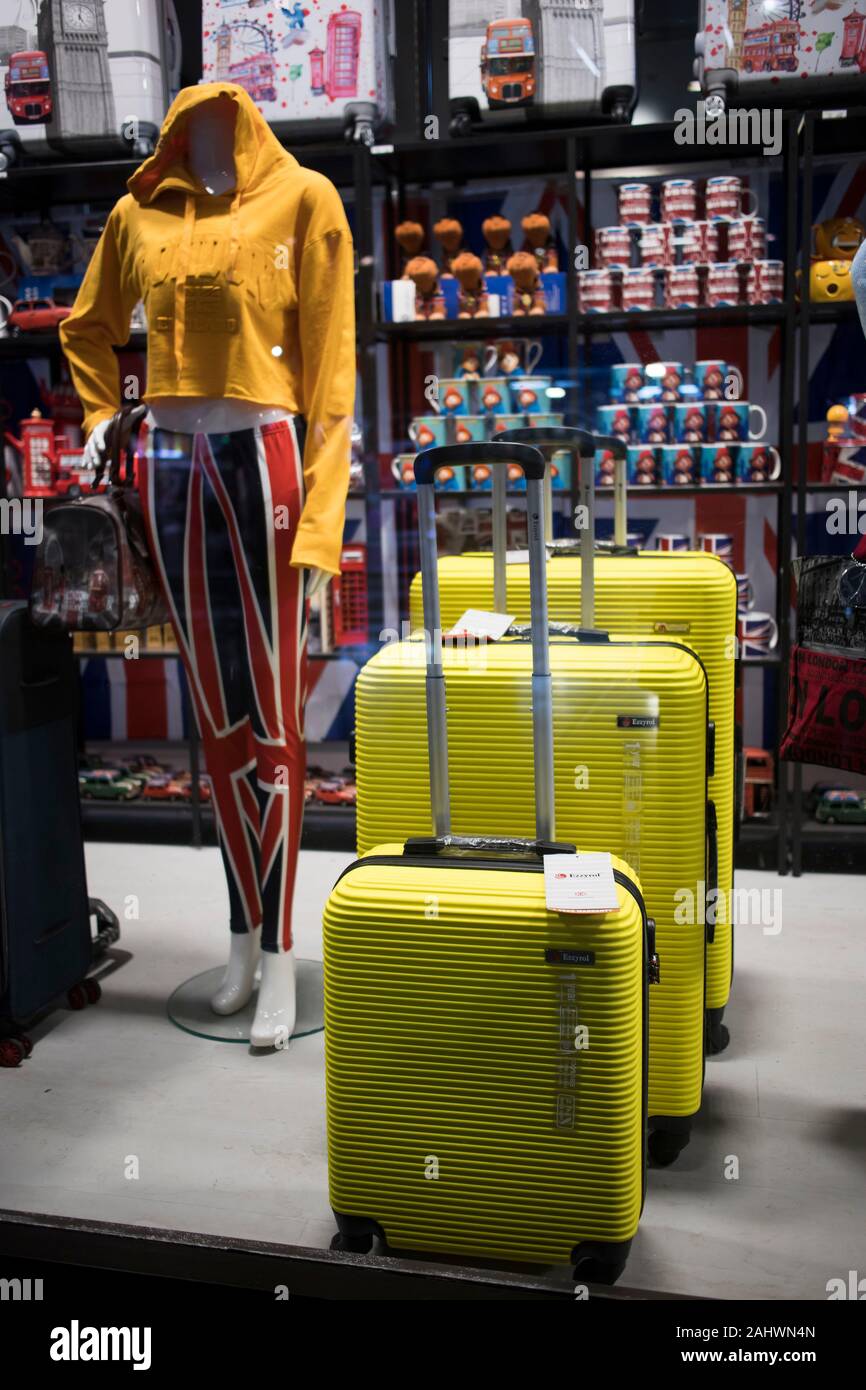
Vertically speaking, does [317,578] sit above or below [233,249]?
below

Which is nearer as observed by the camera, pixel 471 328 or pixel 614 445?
pixel 614 445

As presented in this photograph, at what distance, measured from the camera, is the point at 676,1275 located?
1778 millimetres

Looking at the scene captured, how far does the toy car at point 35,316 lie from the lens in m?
4.21

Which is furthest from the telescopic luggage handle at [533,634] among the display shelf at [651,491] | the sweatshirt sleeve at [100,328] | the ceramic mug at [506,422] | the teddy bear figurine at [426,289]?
the teddy bear figurine at [426,289]

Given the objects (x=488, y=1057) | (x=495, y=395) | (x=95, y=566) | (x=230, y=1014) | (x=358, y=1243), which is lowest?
(x=230, y=1014)

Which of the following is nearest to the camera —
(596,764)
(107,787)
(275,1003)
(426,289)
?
(596,764)

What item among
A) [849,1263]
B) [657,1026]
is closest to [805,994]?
[657,1026]

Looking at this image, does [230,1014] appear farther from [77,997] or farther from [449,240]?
[449,240]

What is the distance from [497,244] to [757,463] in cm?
110

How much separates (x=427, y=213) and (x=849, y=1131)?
131 inches

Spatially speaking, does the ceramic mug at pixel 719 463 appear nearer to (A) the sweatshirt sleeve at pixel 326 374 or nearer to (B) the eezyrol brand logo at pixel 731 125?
(B) the eezyrol brand logo at pixel 731 125

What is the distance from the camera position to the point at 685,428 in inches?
151
